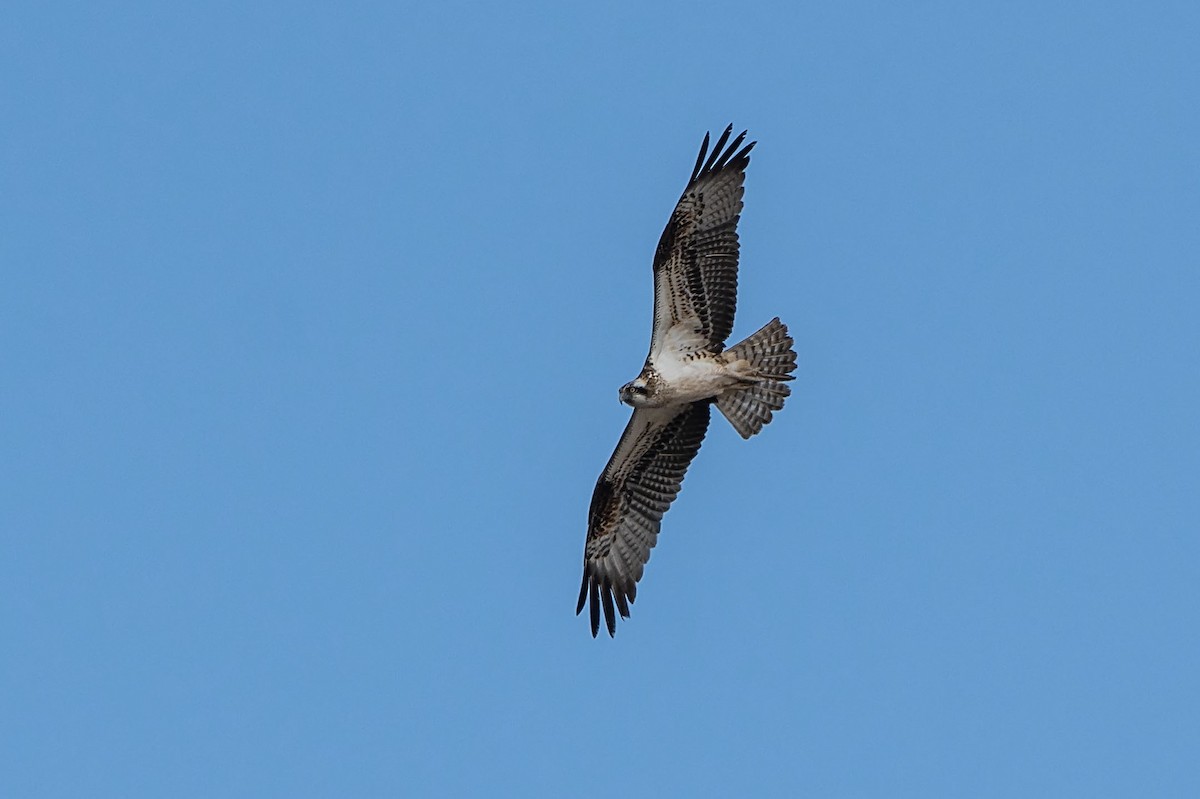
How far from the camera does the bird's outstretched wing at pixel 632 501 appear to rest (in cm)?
1720

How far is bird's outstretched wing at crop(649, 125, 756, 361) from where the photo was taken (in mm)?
16188

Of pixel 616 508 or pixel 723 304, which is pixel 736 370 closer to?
pixel 723 304

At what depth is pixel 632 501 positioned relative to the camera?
57.6ft

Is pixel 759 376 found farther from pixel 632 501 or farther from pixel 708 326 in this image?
pixel 632 501

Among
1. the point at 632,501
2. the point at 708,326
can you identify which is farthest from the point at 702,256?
the point at 632,501

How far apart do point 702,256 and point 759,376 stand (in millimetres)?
1116

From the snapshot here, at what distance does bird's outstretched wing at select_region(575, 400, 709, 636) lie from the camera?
17203 mm

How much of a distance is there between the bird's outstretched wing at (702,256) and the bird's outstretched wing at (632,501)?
1.03 m

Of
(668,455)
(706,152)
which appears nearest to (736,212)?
(706,152)

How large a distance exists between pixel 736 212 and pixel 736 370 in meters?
1.31

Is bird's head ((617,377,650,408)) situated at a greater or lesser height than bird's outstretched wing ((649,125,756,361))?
lesser

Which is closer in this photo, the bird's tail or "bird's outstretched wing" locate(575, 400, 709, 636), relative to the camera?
the bird's tail

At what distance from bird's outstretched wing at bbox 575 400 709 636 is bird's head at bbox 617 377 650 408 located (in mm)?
822

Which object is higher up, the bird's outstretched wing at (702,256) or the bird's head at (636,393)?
the bird's outstretched wing at (702,256)
